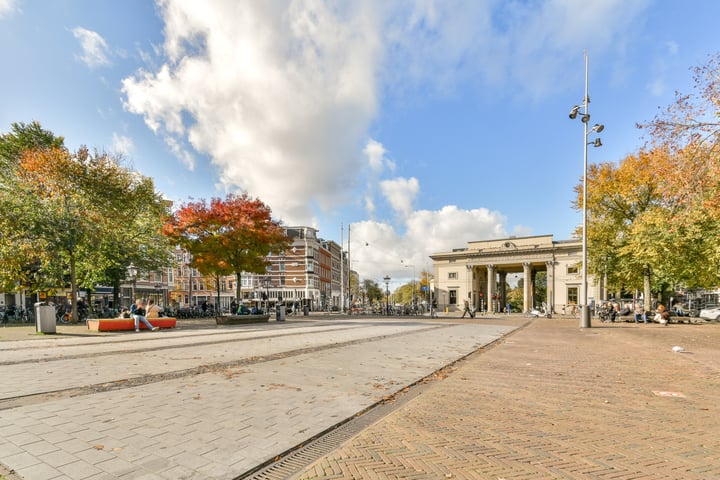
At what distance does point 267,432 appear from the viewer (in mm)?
4176

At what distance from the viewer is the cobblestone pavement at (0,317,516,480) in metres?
3.41

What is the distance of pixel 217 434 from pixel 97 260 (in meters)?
25.3

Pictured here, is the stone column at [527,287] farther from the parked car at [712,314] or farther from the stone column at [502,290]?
the parked car at [712,314]

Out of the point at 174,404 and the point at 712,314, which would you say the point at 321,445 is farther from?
the point at 712,314

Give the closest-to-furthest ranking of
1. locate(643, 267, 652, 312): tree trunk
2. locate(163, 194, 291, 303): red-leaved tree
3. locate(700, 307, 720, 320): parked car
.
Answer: locate(163, 194, 291, 303): red-leaved tree < locate(643, 267, 652, 312): tree trunk < locate(700, 307, 720, 320): parked car

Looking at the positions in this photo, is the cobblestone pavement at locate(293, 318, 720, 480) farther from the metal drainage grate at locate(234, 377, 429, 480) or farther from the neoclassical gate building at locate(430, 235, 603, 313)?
the neoclassical gate building at locate(430, 235, 603, 313)

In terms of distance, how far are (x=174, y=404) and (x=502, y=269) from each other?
7203 centimetres

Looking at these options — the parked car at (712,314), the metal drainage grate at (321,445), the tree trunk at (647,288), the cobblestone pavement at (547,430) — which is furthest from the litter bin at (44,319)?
the parked car at (712,314)

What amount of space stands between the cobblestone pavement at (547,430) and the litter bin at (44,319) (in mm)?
16290

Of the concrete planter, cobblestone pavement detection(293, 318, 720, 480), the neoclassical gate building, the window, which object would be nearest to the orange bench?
the concrete planter

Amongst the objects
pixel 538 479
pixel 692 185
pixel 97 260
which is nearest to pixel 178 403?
pixel 538 479

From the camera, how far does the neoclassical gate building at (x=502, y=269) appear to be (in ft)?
186

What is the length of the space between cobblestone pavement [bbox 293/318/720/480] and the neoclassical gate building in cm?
5243

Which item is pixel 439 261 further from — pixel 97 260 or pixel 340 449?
pixel 340 449
